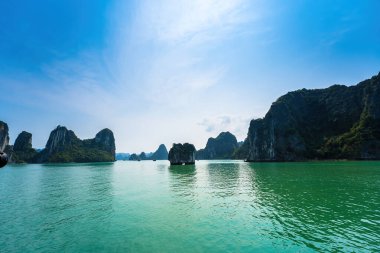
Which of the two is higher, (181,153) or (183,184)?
(181,153)

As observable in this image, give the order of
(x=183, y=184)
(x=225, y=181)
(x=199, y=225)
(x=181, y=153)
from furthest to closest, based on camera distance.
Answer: (x=181, y=153) < (x=225, y=181) < (x=183, y=184) < (x=199, y=225)

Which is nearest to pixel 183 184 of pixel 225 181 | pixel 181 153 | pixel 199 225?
pixel 225 181

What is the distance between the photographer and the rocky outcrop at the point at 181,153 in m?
179

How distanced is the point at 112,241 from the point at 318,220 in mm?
20873

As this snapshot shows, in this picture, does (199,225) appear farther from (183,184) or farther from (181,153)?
(181,153)

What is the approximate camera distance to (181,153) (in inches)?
7082

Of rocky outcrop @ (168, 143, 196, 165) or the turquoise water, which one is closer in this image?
the turquoise water

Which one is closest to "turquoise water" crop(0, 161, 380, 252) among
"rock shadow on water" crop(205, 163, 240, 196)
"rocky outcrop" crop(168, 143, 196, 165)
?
"rock shadow on water" crop(205, 163, 240, 196)

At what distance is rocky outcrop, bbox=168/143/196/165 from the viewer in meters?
179

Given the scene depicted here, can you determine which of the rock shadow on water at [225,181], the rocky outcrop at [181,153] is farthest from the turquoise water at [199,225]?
the rocky outcrop at [181,153]

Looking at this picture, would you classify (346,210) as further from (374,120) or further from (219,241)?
(374,120)

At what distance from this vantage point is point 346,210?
1041 inches

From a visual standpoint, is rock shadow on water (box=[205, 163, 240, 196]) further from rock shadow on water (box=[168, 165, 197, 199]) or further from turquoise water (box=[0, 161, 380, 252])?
turquoise water (box=[0, 161, 380, 252])

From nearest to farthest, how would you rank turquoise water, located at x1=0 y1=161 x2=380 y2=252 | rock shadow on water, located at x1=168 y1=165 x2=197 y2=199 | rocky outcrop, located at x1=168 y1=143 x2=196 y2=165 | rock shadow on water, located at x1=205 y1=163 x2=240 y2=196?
turquoise water, located at x1=0 y1=161 x2=380 y2=252 → rock shadow on water, located at x1=168 y1=165 x2=197 y2=199 → rock shadow on water, located at x1=205 y1=163 x2=240 y2=196 → rocky outcrop, located at x1=168 y1=143 x2=196 y2=165
